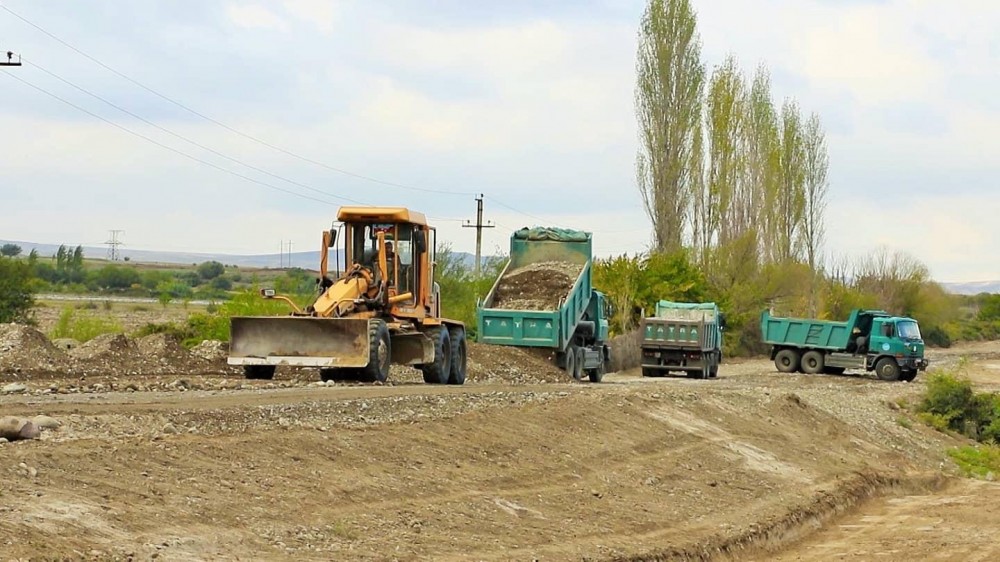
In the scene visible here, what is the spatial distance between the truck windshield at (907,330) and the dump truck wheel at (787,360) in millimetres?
4038

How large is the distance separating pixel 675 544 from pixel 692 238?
5118 cm

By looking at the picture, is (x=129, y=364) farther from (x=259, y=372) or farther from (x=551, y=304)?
(x=551, y=304)

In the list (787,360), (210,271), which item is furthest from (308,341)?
(210,271)

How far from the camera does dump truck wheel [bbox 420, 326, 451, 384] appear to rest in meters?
26.1

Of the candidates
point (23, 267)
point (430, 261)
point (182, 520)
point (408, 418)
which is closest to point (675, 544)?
point (408, 418)

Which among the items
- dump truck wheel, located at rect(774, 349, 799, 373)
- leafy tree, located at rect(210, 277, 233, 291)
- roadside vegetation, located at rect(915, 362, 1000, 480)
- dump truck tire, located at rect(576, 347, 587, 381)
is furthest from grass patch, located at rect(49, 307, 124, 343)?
leafy tree, located at rect(210, 277, 233, 291)

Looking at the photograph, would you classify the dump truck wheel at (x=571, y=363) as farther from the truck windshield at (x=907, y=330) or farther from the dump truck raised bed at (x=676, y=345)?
the truck windshield at (x=907, y=330)

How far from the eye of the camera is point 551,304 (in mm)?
36312

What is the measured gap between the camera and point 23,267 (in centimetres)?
4634

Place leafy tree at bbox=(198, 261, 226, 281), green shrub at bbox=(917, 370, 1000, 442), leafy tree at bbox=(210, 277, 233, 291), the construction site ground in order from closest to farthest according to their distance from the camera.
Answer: the construction site ground
green shrub at bbox=(917, 370, 1000, 442)
leafy tree at bbox=(210, 277, 233, 291)
leafy tree at bbox=(198, 261, 226, 281)

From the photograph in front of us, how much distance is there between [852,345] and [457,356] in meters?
25.9

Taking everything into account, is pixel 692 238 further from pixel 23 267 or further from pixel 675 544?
pixel 675 544

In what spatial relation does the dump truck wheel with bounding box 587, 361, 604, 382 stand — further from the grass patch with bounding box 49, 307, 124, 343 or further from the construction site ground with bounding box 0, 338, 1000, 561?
the grass patch with bounding box 49, 307, 124, 343

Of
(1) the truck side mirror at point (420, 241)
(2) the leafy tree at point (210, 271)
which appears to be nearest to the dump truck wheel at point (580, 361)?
(1) the truck side mirror at point (420, 241)
